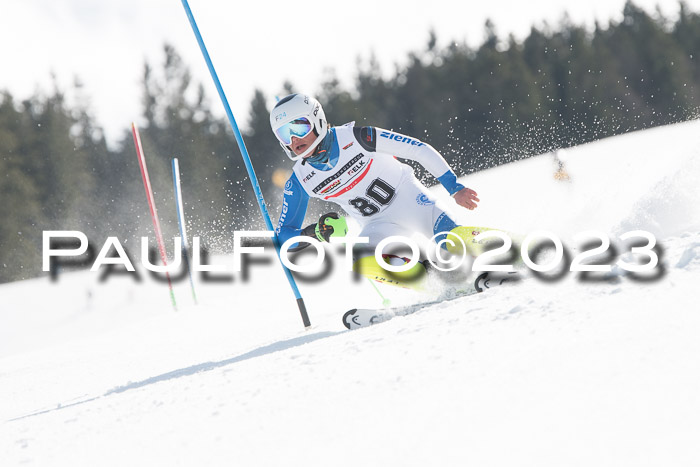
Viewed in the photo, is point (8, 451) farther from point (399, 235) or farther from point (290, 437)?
point (399, 235)

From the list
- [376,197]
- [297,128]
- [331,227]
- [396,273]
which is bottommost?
[396,273]

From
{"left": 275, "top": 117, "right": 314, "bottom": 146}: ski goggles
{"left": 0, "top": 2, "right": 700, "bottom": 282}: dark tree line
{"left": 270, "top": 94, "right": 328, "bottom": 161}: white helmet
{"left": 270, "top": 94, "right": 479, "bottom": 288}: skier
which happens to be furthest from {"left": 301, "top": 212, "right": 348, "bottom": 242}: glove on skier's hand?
{"left": 0, "top": 2, "right": 700, "bottom": 282}: dark tree line

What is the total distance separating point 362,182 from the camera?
17.0 feet

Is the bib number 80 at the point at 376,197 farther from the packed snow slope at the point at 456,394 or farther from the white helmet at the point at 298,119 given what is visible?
the packed snow slope at the point at 456,394

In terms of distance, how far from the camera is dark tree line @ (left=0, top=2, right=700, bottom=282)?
129ft

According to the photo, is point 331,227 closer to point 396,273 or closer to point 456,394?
point 396,273

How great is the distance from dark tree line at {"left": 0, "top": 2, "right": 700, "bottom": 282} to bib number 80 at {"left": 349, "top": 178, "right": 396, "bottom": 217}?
26014mm

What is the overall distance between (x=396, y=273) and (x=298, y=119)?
1.32 m

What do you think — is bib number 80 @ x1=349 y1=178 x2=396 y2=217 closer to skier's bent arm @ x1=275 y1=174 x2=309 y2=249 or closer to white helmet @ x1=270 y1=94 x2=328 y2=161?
skier's bent arm @ x1=275 y1=174 x2=309 y2=249

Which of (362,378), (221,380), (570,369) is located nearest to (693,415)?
(570,369)

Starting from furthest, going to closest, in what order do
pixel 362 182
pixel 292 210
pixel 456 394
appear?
1. pixel 292 210
2. pixel 362 182
3. pixel 456 394

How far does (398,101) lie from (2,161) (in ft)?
93.9

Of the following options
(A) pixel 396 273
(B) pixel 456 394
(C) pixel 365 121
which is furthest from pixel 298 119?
(C) pixel 365 121

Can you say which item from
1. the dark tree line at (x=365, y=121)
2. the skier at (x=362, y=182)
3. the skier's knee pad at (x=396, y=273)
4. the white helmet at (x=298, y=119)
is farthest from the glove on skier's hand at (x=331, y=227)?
the dark tree line at (x=365, y=121)
